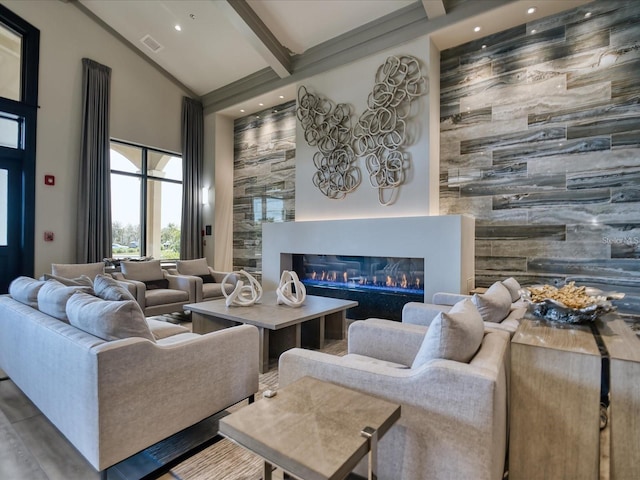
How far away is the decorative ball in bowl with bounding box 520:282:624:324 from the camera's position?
5.45 ft

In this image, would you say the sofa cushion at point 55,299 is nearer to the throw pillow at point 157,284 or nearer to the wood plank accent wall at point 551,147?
the throw pillow at point 157,284

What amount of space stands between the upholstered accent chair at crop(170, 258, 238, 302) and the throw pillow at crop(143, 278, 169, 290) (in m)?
0.27

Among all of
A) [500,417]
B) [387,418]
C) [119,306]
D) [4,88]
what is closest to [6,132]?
[4,88]

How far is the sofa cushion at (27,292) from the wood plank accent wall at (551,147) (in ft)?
14.7

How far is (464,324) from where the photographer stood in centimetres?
149

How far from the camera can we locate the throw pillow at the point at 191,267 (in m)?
5.49

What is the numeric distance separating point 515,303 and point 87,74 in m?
6.86

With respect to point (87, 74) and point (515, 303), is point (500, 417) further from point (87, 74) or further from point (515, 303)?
point (87, 74)

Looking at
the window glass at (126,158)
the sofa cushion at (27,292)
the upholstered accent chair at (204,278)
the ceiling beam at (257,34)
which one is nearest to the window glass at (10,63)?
the window glass at (126,158)

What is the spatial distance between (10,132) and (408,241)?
589cm

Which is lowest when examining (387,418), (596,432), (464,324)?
(596,432)

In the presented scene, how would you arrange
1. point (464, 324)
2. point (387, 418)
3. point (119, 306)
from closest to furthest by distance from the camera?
point (387, 418)
point (464, 324)
point (119, 306)

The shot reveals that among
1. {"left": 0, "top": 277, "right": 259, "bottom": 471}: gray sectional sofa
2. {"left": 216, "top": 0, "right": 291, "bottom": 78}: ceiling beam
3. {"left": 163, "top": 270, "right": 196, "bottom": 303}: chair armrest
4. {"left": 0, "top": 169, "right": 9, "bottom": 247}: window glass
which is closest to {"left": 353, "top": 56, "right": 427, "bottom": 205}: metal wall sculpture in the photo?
{"left": 216, "top": 0, "right": 291, "bottom": 78}: ceiling beam

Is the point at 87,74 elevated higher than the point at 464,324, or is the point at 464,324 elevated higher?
the point at 87,74
